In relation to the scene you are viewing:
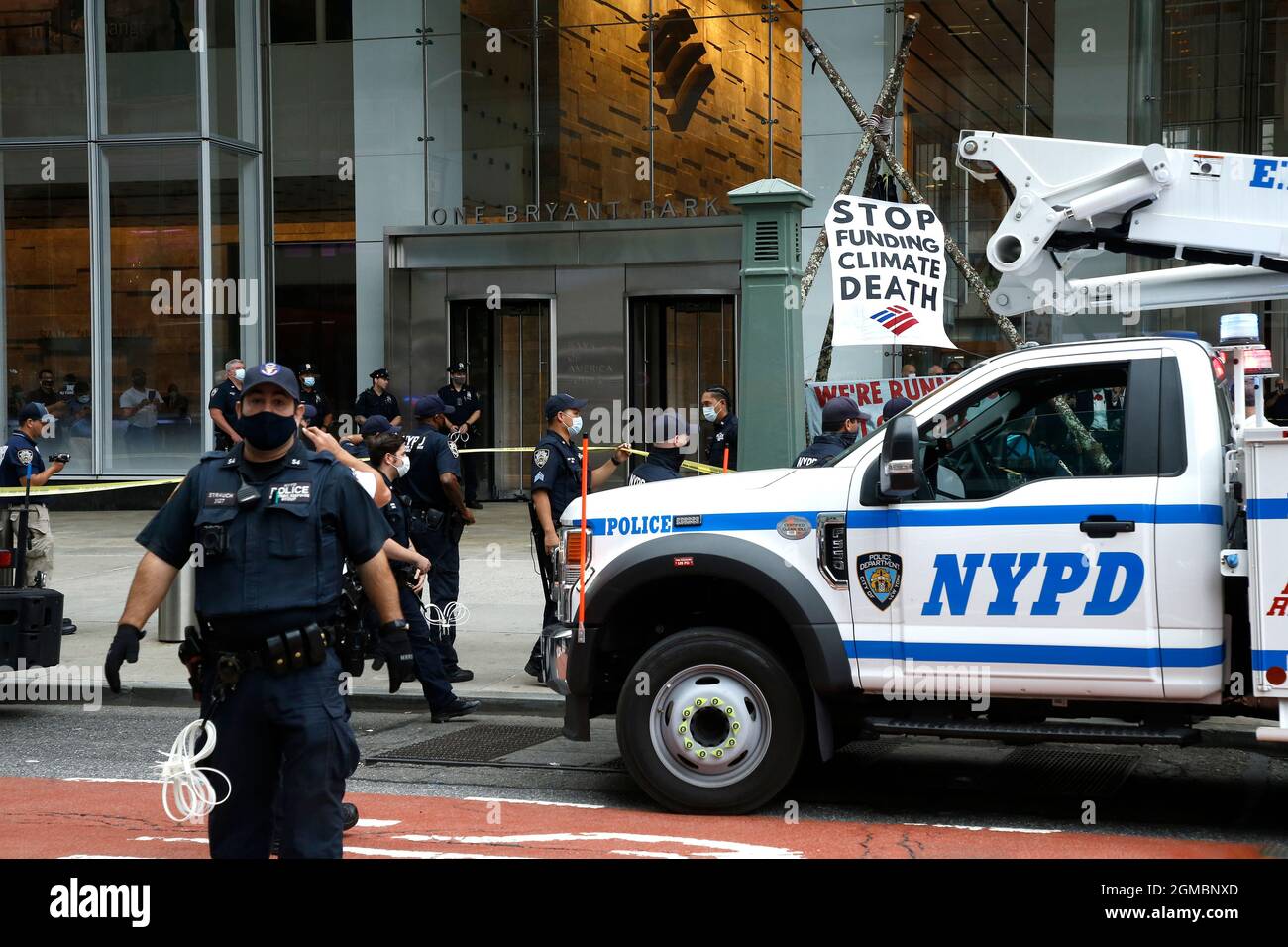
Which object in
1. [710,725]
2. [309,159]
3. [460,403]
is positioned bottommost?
[710,725]

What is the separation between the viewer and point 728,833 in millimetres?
6629

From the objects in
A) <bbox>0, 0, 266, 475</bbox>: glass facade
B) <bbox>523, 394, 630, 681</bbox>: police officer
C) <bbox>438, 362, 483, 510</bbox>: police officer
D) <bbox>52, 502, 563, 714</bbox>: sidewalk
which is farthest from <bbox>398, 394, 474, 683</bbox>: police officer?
<bbox>0, 0, 266, 475</bbox>: glass facade

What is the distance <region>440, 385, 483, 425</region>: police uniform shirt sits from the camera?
20812mm

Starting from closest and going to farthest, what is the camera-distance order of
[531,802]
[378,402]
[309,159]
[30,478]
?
[531,802] < [30,478] < [378,402] < [309,159]

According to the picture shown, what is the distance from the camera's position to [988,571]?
21.6ft

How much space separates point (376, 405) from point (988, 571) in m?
14.9

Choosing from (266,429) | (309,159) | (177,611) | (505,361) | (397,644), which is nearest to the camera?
(266,429)

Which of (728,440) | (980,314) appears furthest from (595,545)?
(980,314)

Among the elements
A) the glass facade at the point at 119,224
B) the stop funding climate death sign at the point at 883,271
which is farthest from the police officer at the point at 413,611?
the glass facade at the point at 119,224

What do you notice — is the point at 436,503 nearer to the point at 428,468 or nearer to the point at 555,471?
the point at 428,468

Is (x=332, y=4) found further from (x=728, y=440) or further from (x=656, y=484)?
(x=656, y=484)

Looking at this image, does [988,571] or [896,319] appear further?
[896,319]

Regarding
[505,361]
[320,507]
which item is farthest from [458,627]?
[505,361]

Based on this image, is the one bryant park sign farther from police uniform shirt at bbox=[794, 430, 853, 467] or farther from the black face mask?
the black face mask
